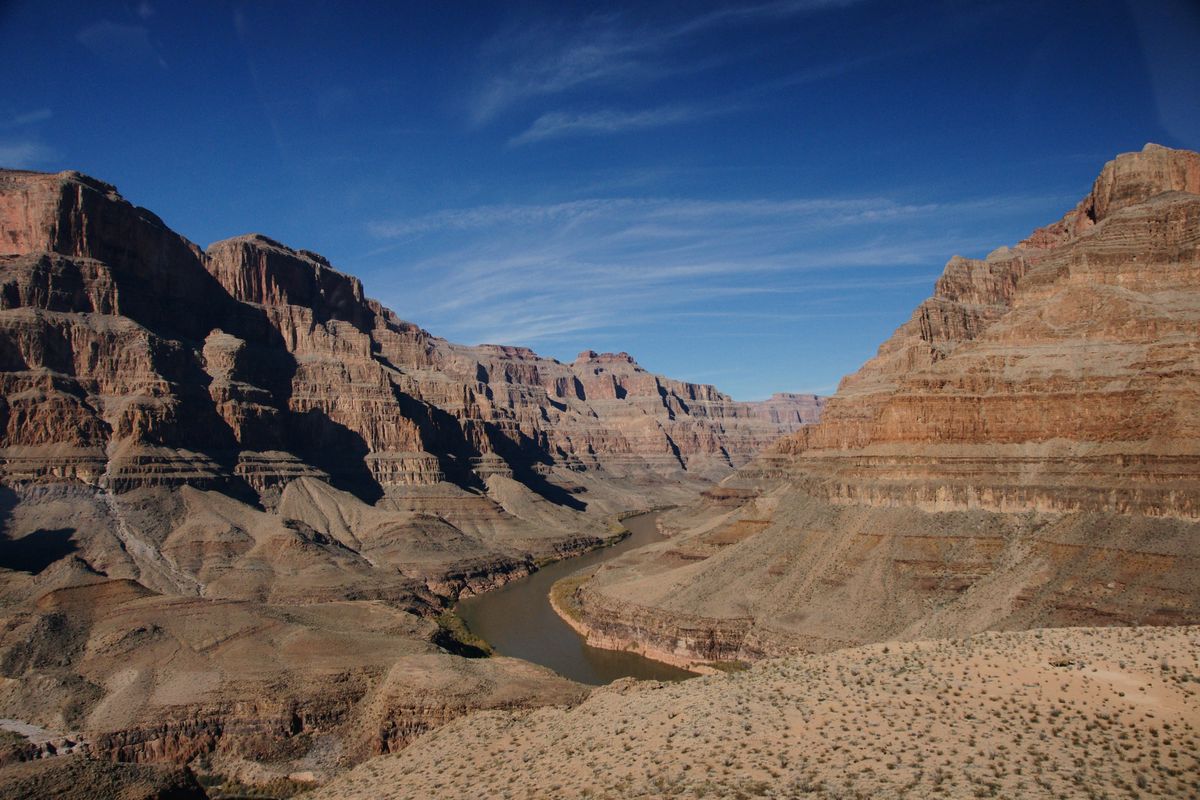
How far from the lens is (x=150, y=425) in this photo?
9831 centimetres

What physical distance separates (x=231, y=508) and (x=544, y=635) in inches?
1902

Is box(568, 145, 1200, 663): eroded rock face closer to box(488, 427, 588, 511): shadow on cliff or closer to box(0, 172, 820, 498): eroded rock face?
box(0, 172, 820, 498): eroded rock face

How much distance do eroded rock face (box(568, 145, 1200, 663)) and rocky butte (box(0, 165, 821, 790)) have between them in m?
20.5

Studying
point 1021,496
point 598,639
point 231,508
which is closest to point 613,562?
point 598,639

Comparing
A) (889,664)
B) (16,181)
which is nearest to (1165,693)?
(889,664)

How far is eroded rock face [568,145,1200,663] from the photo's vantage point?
48312mm

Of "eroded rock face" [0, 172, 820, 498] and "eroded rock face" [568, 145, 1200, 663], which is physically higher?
"eroded rock face" [0, 172, 820, 498]

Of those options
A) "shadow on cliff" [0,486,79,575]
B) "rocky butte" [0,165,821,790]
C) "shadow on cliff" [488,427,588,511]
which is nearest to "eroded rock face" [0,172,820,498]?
"rocky butte" [0,165,821,790]

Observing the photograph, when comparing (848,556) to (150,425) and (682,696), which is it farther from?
(150,425)

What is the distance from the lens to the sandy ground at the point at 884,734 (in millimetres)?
18828

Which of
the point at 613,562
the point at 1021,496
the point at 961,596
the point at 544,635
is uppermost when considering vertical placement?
the point at 1021,496

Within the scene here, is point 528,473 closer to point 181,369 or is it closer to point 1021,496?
point 181,369

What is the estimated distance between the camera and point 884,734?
70.6 ft

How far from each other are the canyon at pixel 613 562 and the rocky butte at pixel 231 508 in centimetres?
35
